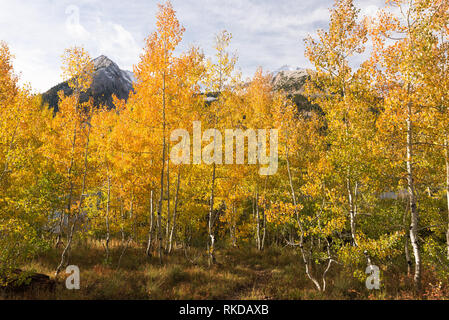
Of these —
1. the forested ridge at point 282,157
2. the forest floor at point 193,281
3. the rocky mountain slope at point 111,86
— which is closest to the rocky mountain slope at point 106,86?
the rocky mountain slope at point 111,86

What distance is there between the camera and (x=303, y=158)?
14531mm

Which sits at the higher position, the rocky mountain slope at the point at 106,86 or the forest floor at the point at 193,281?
the rocky mountain slope at the point at 106,86

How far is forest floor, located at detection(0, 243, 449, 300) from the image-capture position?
27.3 feet

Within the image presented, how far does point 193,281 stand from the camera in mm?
10172

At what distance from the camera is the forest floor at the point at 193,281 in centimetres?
833

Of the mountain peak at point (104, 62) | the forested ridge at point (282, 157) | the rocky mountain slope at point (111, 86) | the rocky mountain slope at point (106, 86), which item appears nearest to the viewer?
the forested ridge at point (282, 157)

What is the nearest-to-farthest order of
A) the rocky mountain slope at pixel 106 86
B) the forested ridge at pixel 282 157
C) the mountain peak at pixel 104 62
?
the forested ridge at pixel 282 157, the rocky mountain slope at pixel 106 86, the mountain peak at pixel 104 62

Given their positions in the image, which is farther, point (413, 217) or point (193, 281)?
point (193, 281)

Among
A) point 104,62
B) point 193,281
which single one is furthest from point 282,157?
point 104,62

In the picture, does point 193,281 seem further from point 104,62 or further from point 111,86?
point 104,62

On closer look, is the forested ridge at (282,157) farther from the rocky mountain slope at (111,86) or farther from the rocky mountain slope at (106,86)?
the rocky mountain slope at (106,86)

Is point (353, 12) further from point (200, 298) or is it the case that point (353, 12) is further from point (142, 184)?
point (200, 298)

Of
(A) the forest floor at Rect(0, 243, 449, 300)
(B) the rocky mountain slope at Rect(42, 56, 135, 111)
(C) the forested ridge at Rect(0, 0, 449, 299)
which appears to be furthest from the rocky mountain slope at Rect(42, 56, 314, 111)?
(A) the forest floor at Rect(0, 243, 449, 300)

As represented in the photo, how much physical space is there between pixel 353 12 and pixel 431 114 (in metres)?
6.25
